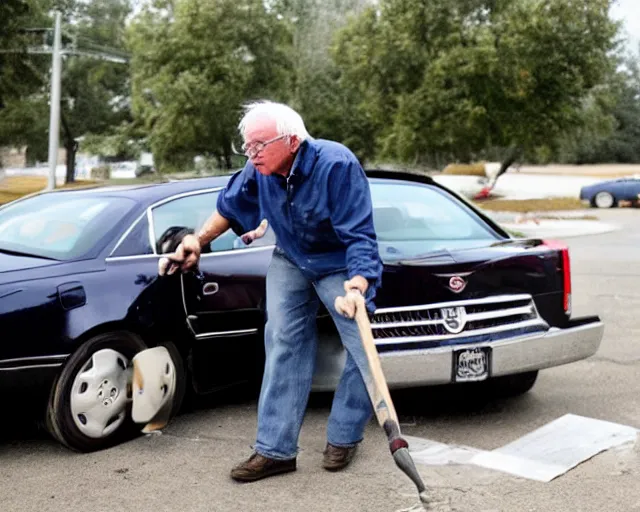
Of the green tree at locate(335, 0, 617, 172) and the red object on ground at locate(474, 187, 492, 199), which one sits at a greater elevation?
the green tree at locate(335, 0, 617, 172)

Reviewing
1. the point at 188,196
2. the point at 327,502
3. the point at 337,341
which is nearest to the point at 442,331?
the point at 337,341

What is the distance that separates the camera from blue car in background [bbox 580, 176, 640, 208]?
3359 centimetres

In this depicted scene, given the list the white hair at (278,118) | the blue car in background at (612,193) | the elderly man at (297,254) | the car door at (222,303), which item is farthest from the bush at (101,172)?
the white hair at (278,118)

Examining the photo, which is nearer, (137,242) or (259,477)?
(259,477)

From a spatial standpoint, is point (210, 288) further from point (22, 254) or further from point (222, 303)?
point (22, 254)

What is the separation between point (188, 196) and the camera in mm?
5422

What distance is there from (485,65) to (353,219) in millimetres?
26345

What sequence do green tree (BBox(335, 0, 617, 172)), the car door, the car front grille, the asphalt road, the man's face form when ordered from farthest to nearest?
green tree (BBox(335, 0, 617, 172))
the car door
the car front grille
the asphalt road
the man's face

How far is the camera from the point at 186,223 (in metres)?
5.33

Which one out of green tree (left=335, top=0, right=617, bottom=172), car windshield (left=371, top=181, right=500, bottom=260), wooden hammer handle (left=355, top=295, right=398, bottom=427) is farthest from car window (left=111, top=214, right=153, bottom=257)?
green tree (left=335, top=0, right=617, bottom=172)

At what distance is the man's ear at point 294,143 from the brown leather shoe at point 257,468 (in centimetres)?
140

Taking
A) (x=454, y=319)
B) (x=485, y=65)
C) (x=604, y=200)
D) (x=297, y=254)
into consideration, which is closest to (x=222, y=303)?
(x=297, y=254)

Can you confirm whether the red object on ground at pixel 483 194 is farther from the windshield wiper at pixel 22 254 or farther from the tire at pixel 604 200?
the windshield wiper at pixel 22 254

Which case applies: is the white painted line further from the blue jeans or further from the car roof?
the car roof
